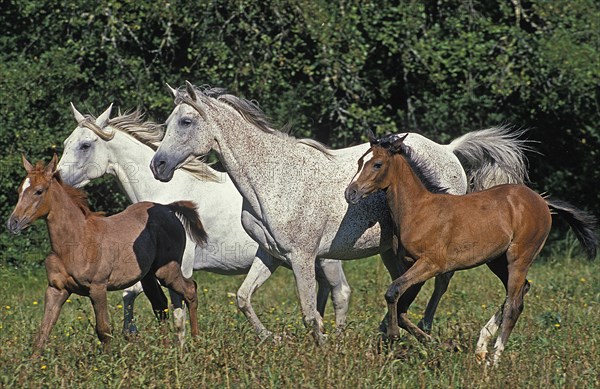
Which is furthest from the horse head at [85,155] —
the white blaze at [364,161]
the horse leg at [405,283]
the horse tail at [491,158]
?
the horse leg at [405,283]

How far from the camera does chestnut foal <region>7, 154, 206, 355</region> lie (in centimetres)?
658

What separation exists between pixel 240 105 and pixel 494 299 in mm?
3887

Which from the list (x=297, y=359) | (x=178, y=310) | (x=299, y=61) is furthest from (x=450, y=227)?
(x=299, y=61)

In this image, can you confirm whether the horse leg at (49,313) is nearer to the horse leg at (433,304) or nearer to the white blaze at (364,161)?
the white blaze at (364,161)

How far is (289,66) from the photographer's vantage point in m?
13.0

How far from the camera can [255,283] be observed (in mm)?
7746

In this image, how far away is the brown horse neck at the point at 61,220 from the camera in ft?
Result: 21.9

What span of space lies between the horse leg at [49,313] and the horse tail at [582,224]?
3754mm

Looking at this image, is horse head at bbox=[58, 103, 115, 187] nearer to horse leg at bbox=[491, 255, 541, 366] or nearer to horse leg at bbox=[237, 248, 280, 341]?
horse leg at bbox=[237, 248, 280, 341]

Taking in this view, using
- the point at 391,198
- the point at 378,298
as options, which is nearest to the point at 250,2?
the point at 378,298

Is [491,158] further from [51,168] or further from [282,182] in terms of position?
[51,168]

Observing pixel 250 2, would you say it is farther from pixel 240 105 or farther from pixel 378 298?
pixel 240 105

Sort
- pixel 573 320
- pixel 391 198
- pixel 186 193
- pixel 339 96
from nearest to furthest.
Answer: pixel 391 198
pixel 573 320
pixel 186 193
pixel 339 96

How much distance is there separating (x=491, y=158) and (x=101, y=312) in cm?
365
